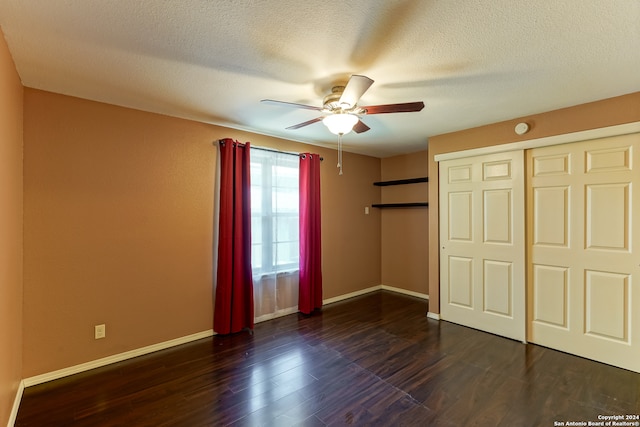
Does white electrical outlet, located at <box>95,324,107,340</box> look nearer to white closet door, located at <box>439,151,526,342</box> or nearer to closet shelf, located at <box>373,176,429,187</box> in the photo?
white closet door, located at <box>439,151,526,342</box>

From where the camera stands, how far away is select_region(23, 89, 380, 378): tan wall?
2.34m

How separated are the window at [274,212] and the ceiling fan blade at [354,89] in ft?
5.77

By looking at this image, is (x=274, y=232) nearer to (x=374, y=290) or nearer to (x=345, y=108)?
(x=345, y=108)

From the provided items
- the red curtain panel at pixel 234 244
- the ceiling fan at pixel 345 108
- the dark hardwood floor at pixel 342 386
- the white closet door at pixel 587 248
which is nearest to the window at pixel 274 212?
the red curtain panel at pixel 234 244

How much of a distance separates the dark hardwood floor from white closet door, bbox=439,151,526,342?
34 centimetres

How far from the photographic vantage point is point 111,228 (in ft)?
8.73

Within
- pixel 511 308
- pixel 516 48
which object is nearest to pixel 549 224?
pixel 511 308

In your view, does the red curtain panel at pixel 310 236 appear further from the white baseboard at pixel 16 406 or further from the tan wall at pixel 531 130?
the white baseboard at pixel 16 406

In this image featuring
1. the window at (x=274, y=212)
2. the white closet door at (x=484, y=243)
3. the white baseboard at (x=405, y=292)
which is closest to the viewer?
the white closet door at (x=484, y=243)

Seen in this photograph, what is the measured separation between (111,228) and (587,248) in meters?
4.40

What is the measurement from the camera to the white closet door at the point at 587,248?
8.23 ft

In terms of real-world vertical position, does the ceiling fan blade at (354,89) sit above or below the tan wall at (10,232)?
above

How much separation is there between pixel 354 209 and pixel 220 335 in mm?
2688

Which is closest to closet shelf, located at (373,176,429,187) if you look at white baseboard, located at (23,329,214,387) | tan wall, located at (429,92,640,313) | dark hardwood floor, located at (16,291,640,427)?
tan wall, located at (429,92,640,313)
